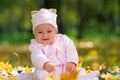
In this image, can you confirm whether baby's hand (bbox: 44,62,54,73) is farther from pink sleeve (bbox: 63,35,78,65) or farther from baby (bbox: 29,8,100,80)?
pink sleeve (bbox: 63,35,78,65)

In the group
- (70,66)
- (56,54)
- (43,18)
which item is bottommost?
(70,66)

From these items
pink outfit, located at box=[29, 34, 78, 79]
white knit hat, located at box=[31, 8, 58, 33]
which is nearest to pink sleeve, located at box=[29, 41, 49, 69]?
pink outfit, located at box=[29, 34, 78, 79]

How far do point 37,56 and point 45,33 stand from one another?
31cm

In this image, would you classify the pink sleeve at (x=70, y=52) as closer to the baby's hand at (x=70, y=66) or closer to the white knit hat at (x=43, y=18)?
the baby's hand at (x=70, y=66)

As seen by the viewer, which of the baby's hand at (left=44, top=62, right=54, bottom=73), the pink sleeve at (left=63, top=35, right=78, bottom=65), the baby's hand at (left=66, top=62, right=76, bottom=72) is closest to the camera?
the baby's hand at (left=44, top=62, right=54, bottom=73)

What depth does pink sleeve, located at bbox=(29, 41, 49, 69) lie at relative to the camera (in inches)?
229

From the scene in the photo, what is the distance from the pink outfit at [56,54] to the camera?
5.91 metres

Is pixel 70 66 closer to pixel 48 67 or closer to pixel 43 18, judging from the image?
pixel 48 67

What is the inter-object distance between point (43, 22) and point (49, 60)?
472mm

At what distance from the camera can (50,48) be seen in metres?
6.04

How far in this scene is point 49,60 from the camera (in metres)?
5.96

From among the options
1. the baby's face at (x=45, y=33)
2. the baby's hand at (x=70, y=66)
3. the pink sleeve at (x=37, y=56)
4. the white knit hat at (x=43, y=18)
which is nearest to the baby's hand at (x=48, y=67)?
the pink sleeve at (x=37, y=56)

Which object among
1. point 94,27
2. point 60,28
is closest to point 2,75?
point 60,28

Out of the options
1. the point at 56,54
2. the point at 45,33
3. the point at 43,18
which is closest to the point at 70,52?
the point at 56,54
